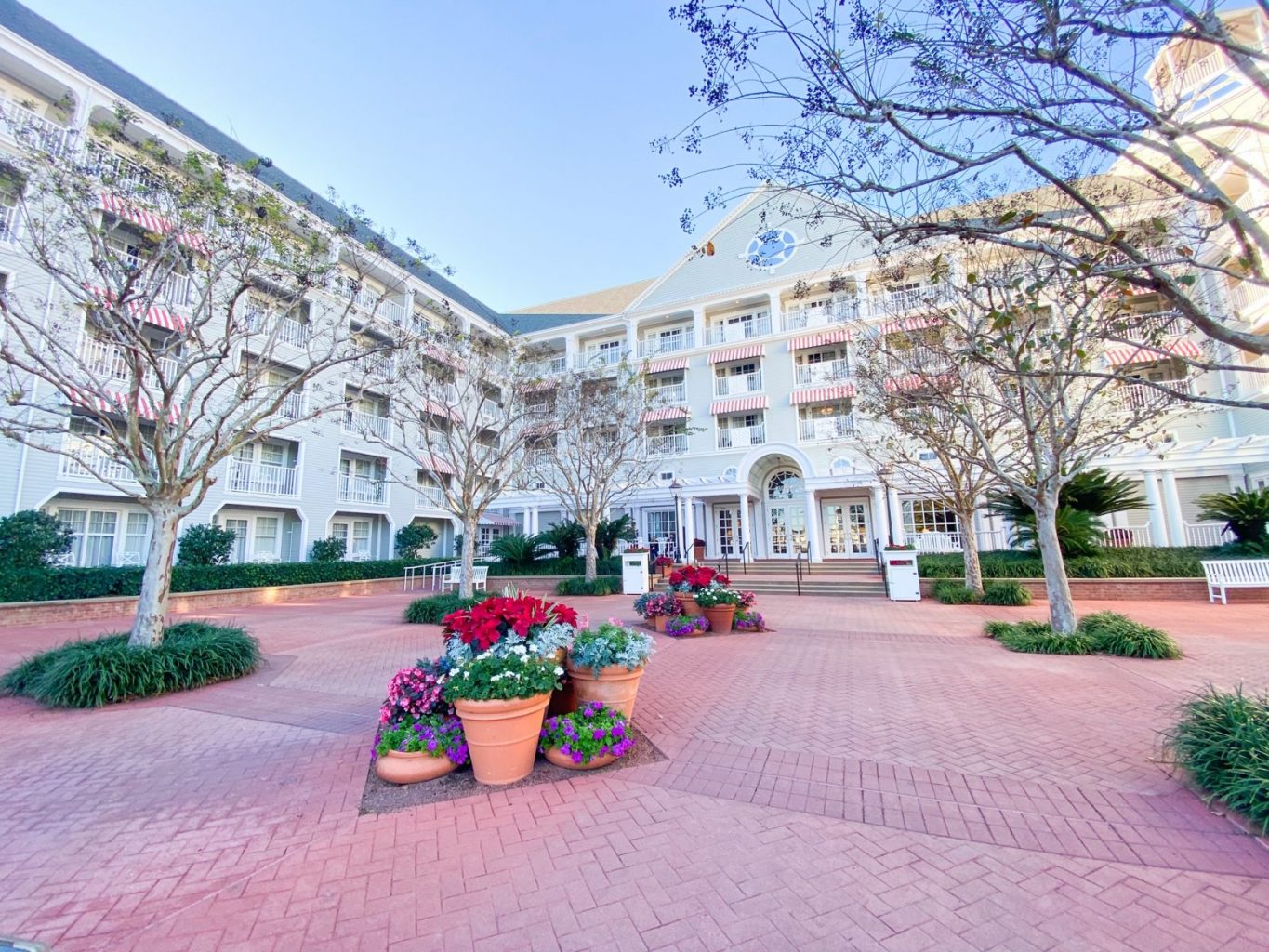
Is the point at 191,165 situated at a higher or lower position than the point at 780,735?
higher

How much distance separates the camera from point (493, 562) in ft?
72.0

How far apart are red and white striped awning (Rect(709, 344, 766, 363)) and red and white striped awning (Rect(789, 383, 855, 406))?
2.44 metres

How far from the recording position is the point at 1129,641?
303 inches

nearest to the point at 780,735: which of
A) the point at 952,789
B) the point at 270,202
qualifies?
the point at 952,789

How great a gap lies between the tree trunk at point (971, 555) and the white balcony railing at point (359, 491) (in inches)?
785

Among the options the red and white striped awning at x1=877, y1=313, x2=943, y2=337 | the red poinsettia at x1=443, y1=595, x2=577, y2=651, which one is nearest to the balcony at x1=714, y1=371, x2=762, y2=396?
the red and white striped awning at x1=877, y1=313, x2=943, y2=337

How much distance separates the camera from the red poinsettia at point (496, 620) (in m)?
4.23

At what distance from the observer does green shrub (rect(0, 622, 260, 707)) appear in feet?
19.9

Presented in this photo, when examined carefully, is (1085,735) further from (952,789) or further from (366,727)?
(366,727)

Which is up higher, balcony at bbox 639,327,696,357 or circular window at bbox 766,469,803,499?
balcony at bbox 639,327,696,357

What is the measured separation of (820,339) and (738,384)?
3.78 metres

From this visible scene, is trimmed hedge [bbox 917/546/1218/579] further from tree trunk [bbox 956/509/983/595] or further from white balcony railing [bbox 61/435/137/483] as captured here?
white balcony railing [bbox 61/435/137/483]

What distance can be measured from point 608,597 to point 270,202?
12.8 meters

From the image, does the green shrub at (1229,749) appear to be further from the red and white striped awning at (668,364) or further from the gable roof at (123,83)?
the red and white striped awning at (668,364)
